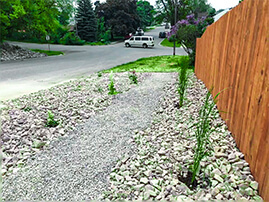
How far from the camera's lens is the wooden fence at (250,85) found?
170 cm

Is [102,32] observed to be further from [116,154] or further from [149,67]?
[116,154]

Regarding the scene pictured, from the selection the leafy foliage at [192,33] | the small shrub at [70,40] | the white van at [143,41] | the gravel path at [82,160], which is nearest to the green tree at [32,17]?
the white van at [143,41]

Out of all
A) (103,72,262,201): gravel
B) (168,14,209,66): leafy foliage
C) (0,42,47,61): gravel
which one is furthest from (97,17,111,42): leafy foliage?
(103,72,262,201): gravel

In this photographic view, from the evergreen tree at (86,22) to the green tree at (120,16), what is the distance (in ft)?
10.2

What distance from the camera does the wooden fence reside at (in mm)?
1700

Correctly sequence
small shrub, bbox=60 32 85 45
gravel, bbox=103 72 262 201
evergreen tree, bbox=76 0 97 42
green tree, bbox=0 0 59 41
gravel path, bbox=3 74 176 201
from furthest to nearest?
evergreen tree, bbox=76 0 97 42, small shrub, bbox=60 32 85 45, green tree, bbox=0 0 59 41, gravel path, bbox=3 74 176 201, gravel, bbox=103 72 262 201

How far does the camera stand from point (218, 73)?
135 inches

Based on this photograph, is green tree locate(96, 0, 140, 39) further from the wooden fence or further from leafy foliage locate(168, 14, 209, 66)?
the wooden fence

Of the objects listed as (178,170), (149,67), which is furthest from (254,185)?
(149,67)

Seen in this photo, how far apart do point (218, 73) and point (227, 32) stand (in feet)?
2.13

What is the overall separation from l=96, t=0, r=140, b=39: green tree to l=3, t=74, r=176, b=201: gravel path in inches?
1339

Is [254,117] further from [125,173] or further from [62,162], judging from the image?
[62,162]

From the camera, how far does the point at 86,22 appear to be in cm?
3400

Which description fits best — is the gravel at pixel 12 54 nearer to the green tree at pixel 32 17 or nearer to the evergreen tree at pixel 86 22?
the green tree at pixel 32 17
